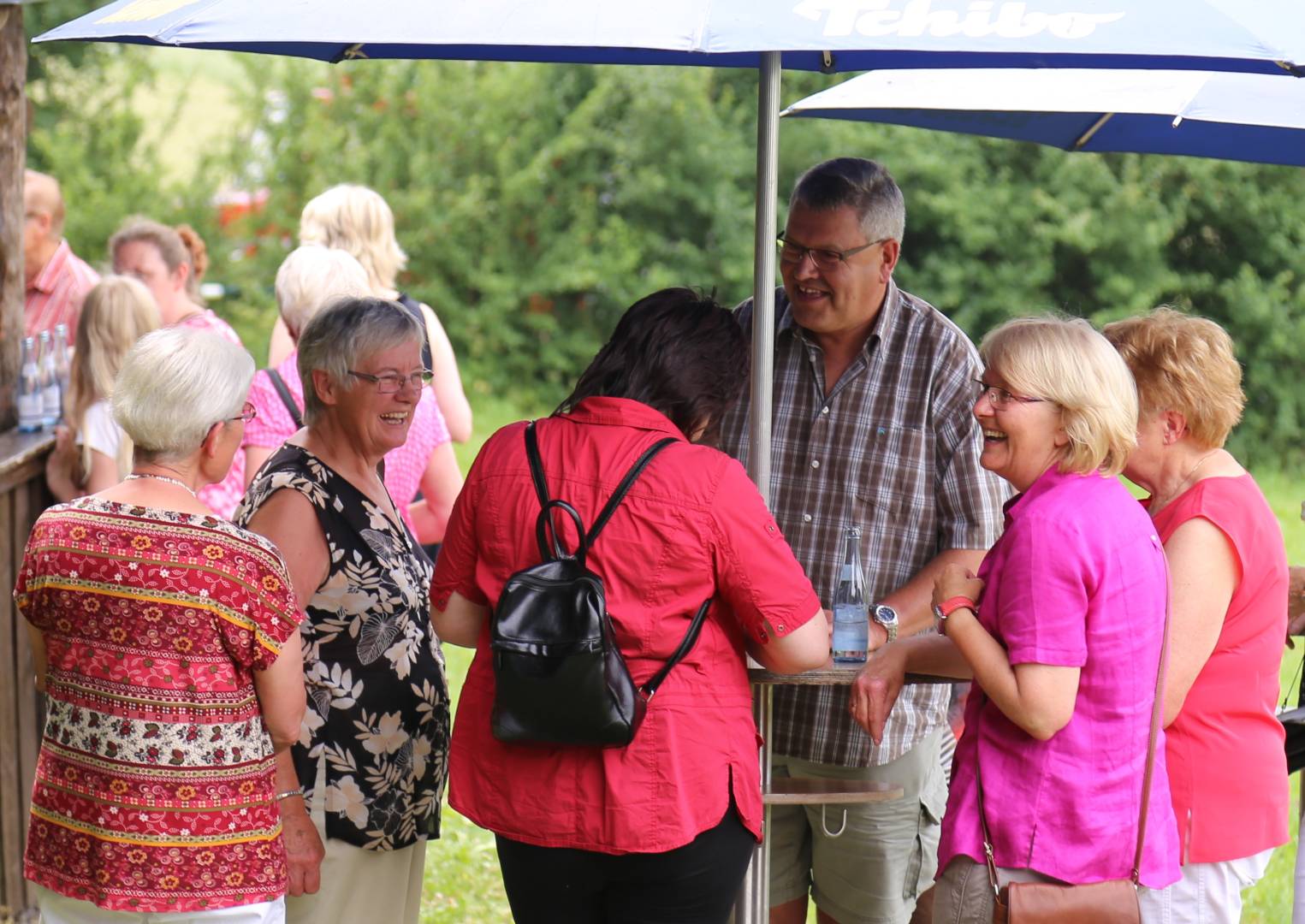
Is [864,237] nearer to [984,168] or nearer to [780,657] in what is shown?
[780,657]

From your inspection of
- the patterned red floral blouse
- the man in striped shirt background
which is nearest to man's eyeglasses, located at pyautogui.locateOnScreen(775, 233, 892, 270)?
the patterned red floral blouse

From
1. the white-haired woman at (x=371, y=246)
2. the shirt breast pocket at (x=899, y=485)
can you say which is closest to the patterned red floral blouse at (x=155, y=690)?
the shirt breast pocket at (x=899, y=485)

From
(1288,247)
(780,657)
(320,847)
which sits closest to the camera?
(780,657)

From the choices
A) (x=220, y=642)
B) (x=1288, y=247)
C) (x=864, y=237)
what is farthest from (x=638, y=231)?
(x=220, y=642)

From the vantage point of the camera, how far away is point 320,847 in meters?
Result: 2.97

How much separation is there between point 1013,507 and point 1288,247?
36.9 feet

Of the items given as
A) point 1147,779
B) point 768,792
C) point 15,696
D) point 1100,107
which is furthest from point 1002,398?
point 15,696

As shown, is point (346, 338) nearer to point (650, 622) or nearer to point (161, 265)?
point (650, 622)

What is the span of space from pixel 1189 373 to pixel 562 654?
53.3 inches

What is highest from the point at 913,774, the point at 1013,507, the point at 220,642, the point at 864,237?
the point at 864,237

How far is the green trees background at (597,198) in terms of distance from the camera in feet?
42.4

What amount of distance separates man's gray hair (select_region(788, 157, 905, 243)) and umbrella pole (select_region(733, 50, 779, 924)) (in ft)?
1.29

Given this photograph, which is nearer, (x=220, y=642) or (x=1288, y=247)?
(x=220, y=642)

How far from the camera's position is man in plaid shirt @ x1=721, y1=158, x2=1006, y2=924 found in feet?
11.3
